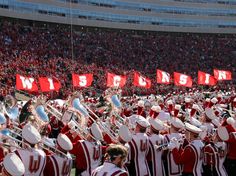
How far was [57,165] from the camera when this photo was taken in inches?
189

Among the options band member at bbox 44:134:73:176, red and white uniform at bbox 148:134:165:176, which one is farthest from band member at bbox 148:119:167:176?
band member at bbox 44:134:73:176

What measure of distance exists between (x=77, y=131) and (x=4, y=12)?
31.2m

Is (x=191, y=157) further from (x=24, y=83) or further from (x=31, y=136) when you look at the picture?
(x=24, y=83)

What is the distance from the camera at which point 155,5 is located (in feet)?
163

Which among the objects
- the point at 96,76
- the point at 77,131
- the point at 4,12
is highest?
the point at 4,12

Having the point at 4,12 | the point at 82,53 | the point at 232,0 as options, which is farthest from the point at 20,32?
the point at 232,0

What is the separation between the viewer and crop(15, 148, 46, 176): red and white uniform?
448cm

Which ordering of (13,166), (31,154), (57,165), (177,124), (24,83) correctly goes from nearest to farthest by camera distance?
(13,166) → (31,154) → (57,165) → (177,124) → (24,83)

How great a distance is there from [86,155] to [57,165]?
2.37 feet

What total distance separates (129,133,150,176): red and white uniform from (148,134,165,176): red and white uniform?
0.13 metres

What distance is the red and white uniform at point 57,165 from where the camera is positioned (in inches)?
188

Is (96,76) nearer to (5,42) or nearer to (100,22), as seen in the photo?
(5,42)

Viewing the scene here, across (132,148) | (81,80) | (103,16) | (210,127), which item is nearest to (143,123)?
(132,148)

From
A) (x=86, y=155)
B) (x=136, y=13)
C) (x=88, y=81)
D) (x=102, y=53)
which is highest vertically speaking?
(x=136, y=13)
